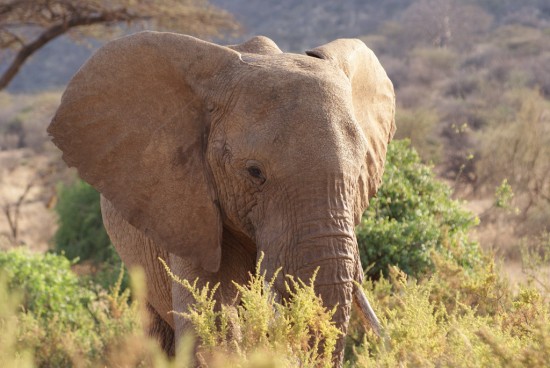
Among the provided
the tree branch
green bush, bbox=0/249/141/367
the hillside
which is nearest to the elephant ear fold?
the hillside

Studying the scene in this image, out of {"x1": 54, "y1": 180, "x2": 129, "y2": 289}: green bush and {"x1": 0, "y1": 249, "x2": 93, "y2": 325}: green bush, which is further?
{"x1": 54, "y1": 180, "x2": 129, "y2": 289}: green bush

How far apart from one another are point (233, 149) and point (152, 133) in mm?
498

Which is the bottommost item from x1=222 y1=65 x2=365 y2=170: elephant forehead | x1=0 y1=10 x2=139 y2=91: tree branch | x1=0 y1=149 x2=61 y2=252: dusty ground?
x1=0 y1=149 x2=61 y2=252: dusty ground

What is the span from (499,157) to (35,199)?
33.9 feet

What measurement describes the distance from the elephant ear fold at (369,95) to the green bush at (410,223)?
152 centimetres

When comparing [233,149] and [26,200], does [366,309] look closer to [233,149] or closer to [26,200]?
[233,149]

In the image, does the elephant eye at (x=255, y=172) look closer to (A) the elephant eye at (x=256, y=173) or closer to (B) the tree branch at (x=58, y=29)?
(A) the elephant eye at (x=256, y=173)

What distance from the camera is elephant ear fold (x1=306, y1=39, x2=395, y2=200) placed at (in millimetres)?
3773

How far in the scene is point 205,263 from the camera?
11.6 ft

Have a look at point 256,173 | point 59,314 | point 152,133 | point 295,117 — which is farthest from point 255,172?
point 59,314

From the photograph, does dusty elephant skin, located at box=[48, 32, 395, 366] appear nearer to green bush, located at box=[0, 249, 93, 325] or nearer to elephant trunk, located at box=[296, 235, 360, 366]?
elephant trunk, located at box=[296, 235, 360, 366]

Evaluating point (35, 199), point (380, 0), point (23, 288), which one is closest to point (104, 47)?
point (23, 288)

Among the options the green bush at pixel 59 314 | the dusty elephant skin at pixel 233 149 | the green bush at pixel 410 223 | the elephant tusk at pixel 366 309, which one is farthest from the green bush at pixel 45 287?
the elephant tusk at pixel 366 309

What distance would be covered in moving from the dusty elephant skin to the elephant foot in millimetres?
530
